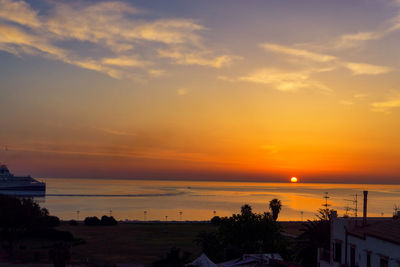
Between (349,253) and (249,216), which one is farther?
(249,216)

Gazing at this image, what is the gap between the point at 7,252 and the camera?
5962cm

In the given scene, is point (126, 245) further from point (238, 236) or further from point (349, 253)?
point (349, 253)

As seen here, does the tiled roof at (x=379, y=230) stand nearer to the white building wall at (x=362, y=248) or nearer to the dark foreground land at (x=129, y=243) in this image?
the white building wall at (x=362, y=248)

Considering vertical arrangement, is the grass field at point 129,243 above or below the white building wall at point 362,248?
below

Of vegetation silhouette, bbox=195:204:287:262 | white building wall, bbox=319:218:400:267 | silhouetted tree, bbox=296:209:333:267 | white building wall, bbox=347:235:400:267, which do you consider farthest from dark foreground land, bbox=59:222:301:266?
white building wall, bbox=347:235:400:267

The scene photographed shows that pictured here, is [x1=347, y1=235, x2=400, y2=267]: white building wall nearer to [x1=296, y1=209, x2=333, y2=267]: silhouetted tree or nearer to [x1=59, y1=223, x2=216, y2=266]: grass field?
[x1=296, y1=209, x2=333, y2=267]: silhouetted tree

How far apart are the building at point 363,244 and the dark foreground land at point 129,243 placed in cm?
2709

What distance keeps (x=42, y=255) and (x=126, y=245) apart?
1558cm

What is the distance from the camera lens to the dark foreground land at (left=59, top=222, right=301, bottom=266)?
192 ft

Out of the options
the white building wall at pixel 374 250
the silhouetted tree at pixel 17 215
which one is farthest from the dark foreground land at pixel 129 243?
the white building wall at pixel 374 250

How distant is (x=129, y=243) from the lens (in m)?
72.6

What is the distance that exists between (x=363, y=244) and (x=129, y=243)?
5026cm

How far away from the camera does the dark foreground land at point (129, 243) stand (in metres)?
58.5

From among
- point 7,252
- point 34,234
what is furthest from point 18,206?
point 34,234
